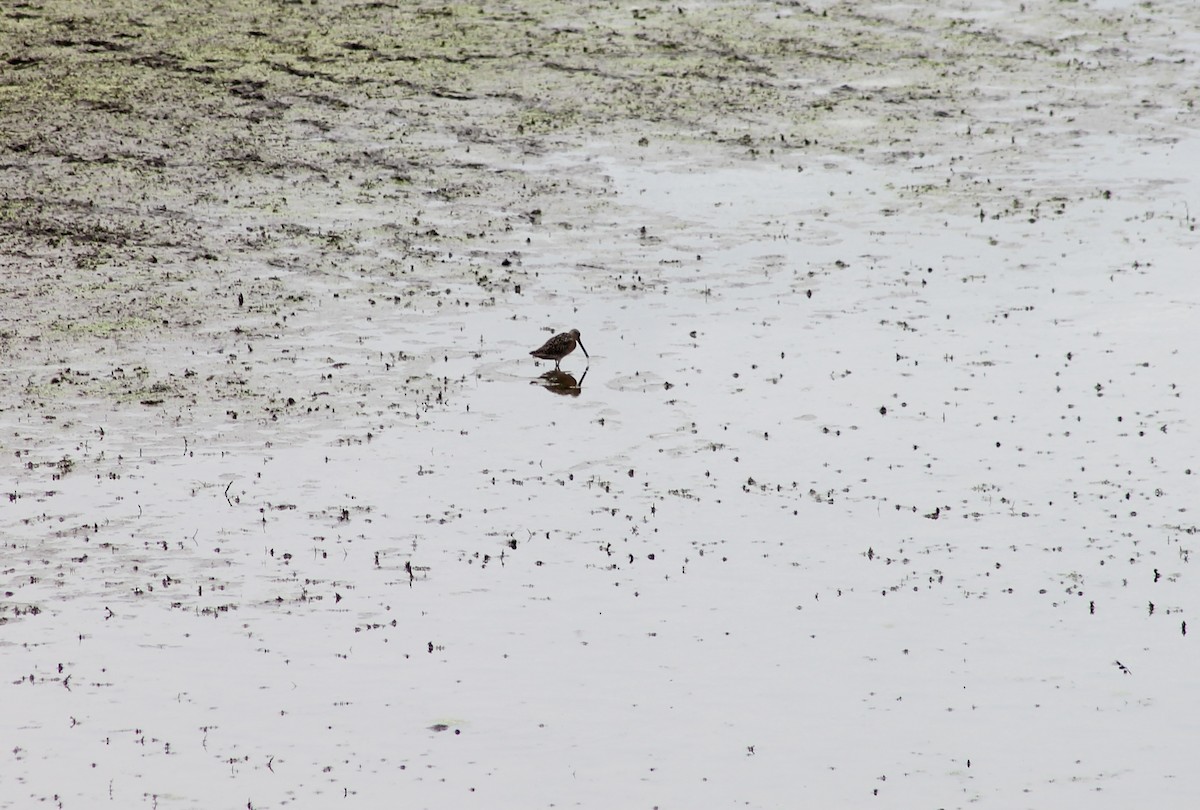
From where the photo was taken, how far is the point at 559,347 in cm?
1416

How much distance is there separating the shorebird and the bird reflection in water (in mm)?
122

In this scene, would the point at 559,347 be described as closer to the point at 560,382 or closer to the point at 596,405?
the point at 560,382

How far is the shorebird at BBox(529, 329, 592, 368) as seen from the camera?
1414 cm

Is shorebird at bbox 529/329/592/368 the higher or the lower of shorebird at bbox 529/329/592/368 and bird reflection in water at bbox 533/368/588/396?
the higher

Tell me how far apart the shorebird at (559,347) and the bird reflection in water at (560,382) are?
0.40 ft

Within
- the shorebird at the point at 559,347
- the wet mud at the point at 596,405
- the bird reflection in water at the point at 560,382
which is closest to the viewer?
the wet mud at the point at 596,405

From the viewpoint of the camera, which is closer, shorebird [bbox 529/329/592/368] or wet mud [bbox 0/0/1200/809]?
wet mud [bbox 0/0/1200/809]

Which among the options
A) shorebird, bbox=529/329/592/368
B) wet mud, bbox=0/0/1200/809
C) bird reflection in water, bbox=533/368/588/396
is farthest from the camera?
shorebird, bbox=529/329/592/368

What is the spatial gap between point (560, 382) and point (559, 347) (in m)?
0.31

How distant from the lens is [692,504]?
11.7 metres

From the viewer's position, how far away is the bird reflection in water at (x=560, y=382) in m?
13.9

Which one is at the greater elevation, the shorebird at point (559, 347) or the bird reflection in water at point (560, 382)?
the shorebird at point (559, 347)

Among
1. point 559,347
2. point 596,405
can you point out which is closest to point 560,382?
point 559,347

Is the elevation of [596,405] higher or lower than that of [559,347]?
lower
